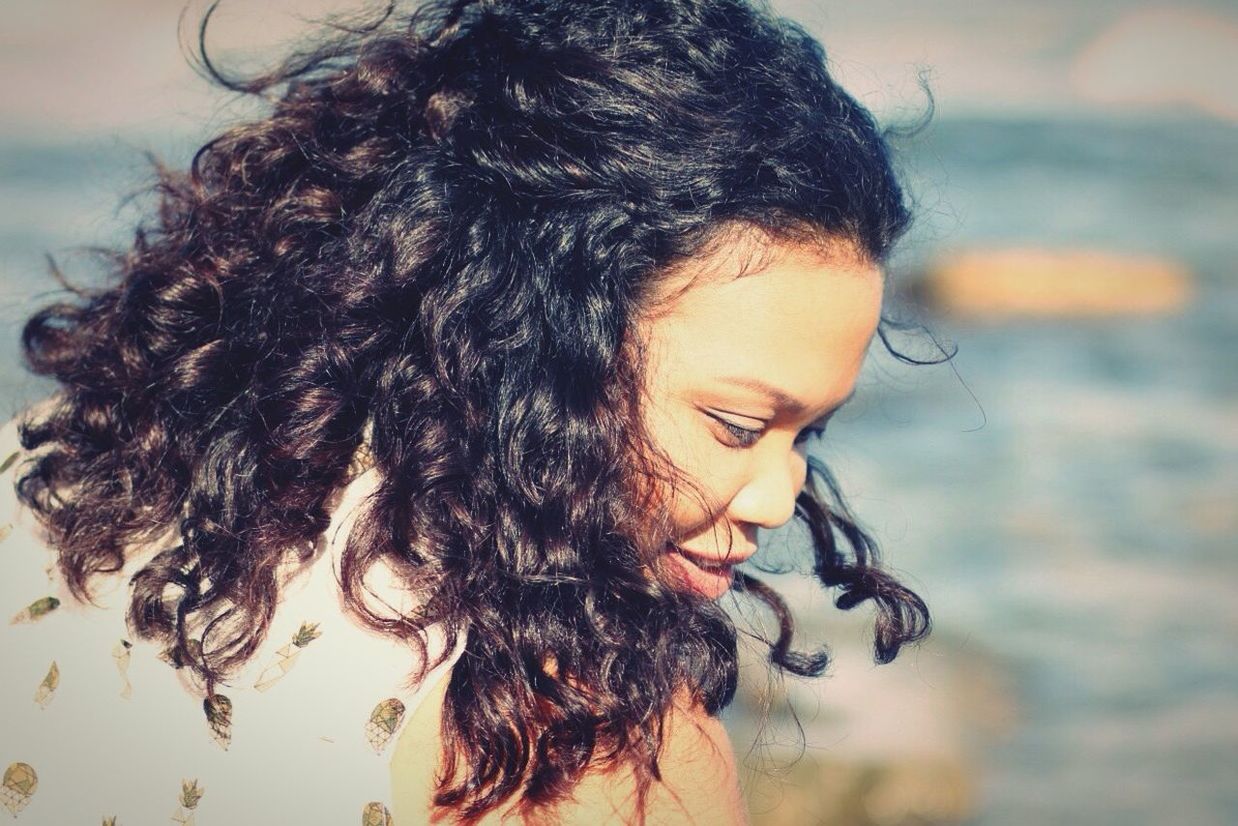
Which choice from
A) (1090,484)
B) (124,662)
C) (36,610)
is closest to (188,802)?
(124,662)

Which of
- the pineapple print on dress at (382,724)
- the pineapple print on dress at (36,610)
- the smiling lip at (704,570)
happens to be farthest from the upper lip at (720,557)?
the pineapple print on dress at (36,610)

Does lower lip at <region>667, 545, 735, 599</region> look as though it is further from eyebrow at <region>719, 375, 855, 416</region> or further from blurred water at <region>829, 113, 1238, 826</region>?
blurred water at <region>829, 113, 1238, 826</region>

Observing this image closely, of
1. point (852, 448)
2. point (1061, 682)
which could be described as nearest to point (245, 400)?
point (852, 448)

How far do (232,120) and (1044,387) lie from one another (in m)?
4.26

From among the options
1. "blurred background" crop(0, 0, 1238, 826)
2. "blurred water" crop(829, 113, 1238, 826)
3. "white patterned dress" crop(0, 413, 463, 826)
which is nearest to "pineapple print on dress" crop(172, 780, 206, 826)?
"white patterned dress" crop(0, 413, 463, 826)

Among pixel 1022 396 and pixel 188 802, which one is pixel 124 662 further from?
pixel 1022 396

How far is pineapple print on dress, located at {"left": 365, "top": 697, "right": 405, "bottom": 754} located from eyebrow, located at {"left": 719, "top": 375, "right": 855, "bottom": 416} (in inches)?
23.5

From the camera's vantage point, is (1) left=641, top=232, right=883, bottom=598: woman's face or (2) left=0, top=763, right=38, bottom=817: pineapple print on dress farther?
(1) left=641, top=232, right=883, bottom=598: woman's face

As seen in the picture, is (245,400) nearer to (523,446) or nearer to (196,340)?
(196,340)

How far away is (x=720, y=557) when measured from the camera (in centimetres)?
180

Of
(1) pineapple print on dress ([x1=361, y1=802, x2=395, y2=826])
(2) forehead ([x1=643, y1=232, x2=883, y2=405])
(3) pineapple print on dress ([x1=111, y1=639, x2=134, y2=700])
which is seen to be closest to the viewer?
(1) pineapple print on dress ([x1=361, y1=802, x2=395, y2=826])

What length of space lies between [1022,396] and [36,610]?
463cm

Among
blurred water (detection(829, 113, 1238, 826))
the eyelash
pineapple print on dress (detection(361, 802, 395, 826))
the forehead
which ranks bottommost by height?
blurred water (detection(829, 113, 1238, 826))

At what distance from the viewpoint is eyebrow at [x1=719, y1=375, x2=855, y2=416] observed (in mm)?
A: 1596
